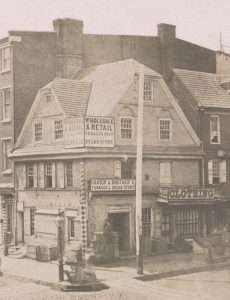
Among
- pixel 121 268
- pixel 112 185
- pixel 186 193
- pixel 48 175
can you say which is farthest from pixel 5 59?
pixel 121 268

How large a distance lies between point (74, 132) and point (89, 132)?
2.90 ft

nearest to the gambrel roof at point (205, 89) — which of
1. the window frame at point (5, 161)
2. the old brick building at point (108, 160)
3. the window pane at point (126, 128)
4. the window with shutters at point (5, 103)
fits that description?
the old brick building at point (108, 160)

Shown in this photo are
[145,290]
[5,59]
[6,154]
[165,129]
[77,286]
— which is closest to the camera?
[145,290]

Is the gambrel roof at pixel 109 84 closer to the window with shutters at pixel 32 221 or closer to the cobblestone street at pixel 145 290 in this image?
the window with shutters at pixel 32 221

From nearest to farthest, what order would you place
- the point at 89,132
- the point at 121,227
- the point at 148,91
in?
1. the point at 89,132
2. the point at 121,227
3. the point at 148,91

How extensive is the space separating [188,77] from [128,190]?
870 cm

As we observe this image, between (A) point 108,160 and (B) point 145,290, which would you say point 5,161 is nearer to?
(A) point 108,160

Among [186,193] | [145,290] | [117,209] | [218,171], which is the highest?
[218,171]

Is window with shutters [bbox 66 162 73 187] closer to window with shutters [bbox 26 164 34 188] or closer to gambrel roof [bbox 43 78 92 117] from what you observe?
gambrel roof [bbox 43 78 92 117]

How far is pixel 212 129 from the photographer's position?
2988 centimetres

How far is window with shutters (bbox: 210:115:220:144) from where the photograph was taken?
2983 centimetres

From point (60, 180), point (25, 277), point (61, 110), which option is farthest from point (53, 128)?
point (25, 277)

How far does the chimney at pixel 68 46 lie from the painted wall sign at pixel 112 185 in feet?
28.5

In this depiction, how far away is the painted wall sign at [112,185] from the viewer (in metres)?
24.7
